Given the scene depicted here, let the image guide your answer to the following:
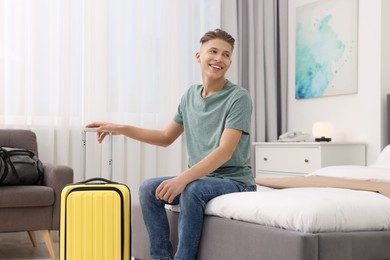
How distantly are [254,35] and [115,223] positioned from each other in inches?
127

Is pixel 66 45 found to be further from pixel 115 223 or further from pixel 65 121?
pixel 115 223

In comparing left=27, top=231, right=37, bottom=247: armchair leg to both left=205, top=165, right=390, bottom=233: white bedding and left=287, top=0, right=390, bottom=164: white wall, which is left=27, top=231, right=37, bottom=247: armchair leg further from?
left=287, top=0, right=390, bottom=164: white wall

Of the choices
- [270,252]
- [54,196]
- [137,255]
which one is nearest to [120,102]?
[54,196]

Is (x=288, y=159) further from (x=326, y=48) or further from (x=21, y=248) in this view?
(x=21, y=248)

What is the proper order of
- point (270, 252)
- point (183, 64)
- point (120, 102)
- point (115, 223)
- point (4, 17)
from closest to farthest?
point (270, 252), point (115, 223), point (4, 17), point (120, 102), point (183, 64)

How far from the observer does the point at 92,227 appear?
7.42 ft

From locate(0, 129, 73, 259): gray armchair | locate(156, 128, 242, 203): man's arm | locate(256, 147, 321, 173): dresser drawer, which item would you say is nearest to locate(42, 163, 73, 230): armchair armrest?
locate(0, 129, 73, 259): gray armchair

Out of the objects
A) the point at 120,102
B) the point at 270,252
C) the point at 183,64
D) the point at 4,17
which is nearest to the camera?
the point at 270,252

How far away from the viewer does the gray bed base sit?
1.77 metres

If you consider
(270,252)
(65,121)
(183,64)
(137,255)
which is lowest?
(137,255)

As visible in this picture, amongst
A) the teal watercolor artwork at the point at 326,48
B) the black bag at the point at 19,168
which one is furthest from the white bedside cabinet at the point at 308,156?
the black bag at the point at 19,168

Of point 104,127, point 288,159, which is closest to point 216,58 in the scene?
point 104,127

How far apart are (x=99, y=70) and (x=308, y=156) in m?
1.61

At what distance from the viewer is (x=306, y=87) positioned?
16.3 ft
